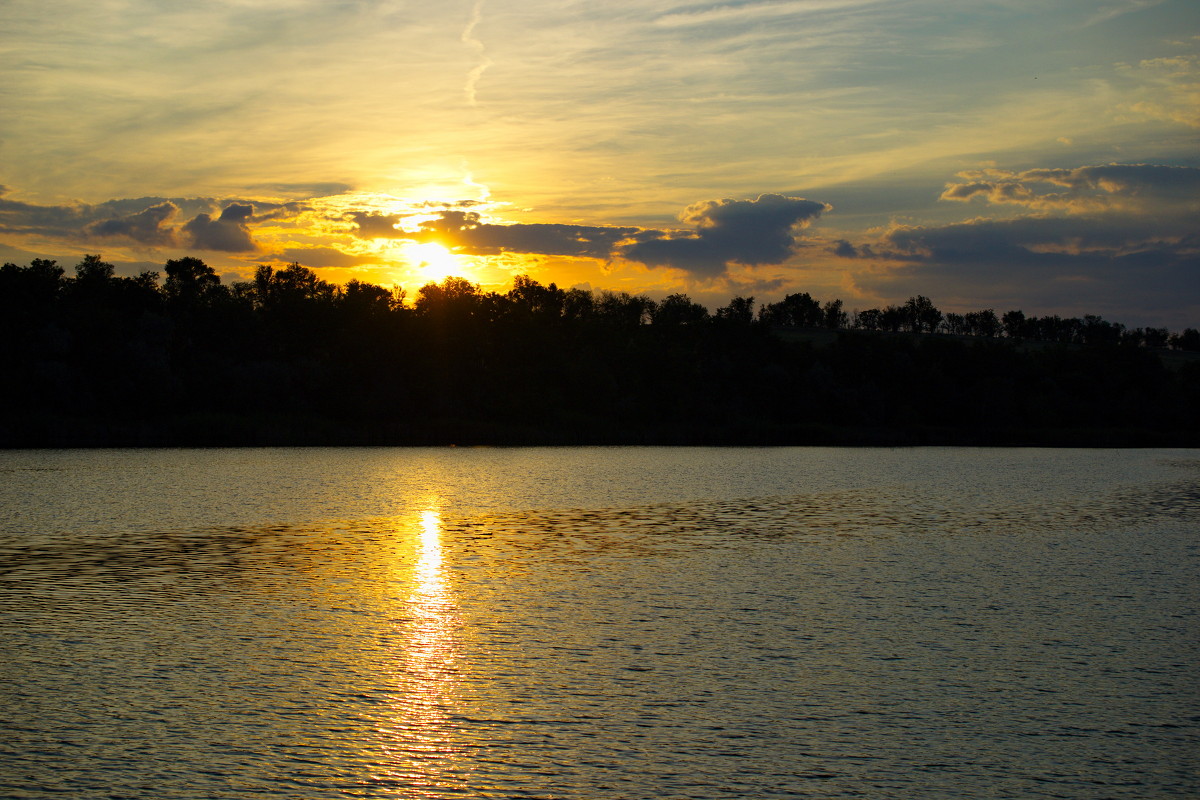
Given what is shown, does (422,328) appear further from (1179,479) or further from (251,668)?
(251,668)

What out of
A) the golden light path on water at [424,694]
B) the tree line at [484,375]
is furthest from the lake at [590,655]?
the tree line at [484,375]

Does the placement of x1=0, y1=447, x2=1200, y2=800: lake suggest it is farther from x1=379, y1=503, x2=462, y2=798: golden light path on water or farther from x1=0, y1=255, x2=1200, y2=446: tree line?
x1=0, y1=255, x2=1200, y2=446: tree line

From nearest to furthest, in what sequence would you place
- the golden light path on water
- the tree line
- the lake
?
the golden light path on water
the lake
the tree line

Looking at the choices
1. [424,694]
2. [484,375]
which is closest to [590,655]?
[424,694]

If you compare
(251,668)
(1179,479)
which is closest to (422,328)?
(1179,479)

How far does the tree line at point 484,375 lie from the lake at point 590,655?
5026 centimetres

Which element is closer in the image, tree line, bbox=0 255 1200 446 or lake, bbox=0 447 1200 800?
lake, bbox=0 447 1200 800

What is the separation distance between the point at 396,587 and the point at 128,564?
6.07m

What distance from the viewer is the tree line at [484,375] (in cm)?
7869

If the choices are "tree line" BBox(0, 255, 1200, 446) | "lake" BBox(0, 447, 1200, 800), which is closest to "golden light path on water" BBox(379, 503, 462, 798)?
"lake" BBox(0, 447, 1200, 800)

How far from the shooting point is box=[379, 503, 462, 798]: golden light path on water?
9492 millimetres

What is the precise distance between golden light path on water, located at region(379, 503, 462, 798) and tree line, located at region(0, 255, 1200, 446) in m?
62.3

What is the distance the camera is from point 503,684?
12508 mm

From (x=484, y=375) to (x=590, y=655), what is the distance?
288 feet
